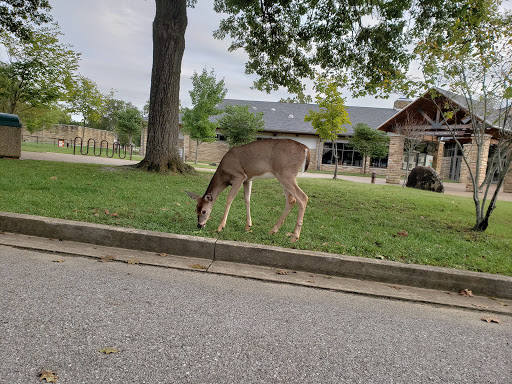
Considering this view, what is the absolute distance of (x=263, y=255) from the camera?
4.37 meters

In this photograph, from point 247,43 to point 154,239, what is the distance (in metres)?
12.6

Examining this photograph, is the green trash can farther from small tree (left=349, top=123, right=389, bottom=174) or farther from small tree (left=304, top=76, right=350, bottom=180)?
small tree (left=349, top=123, right=389, bottom=174)

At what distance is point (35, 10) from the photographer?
1381 cm

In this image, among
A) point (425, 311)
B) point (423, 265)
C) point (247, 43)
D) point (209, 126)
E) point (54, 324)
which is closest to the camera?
point (54, 324)

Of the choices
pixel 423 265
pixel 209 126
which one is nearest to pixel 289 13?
pixel 423 265

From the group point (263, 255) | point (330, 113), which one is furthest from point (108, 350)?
point (330, 113)

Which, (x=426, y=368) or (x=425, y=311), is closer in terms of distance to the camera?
(x=426, y=368)

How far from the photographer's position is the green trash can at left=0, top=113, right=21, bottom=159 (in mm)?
12086

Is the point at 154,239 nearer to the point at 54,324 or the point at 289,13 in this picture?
the point at 54,324

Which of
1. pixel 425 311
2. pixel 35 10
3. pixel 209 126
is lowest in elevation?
pixel 425 311

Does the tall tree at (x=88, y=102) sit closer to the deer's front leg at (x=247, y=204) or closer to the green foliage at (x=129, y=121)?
the green foliage at (x=129, y=121)

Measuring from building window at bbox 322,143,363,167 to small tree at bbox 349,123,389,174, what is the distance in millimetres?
4466

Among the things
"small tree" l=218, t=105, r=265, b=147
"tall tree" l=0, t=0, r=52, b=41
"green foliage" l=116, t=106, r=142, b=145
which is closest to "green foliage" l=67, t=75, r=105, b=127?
"green foliage" l=116, t=106, r=142, b=145

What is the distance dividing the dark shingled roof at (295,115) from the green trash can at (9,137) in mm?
25674
